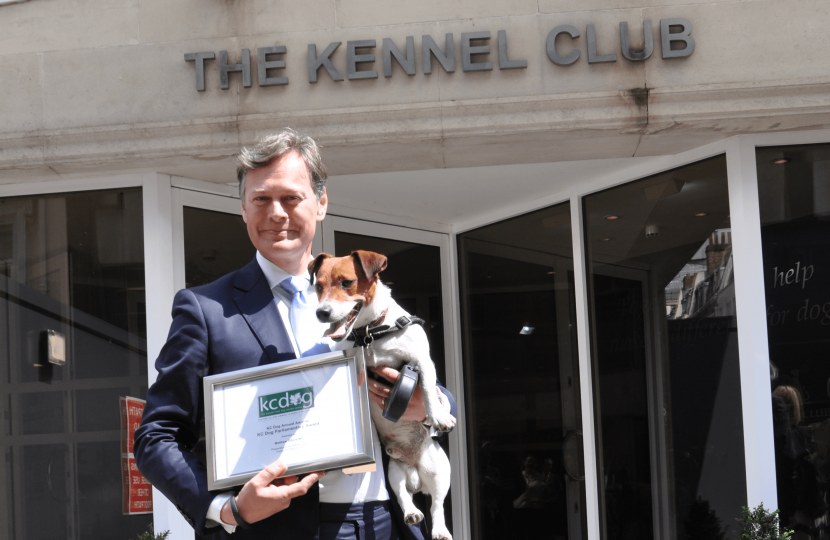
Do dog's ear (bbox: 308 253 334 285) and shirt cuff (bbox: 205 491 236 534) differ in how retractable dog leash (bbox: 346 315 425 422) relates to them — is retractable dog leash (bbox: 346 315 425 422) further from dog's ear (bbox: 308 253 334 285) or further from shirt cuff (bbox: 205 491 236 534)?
shirt cuff (bbox: 205 491 236 534)

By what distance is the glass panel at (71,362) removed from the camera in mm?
4812

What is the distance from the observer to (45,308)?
16.3 feet

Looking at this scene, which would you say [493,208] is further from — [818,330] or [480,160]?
[818,330]

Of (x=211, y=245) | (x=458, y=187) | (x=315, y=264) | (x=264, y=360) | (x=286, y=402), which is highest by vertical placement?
(x=458, y=187)

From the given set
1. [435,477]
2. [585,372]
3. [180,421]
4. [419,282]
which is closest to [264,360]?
[180,421]

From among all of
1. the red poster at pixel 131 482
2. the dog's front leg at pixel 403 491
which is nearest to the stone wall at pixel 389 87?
the red poster at pixel 131 482

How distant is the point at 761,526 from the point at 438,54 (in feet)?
11.1

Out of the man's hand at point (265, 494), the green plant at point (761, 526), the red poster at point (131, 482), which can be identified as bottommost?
the green plant at point (761, 526)

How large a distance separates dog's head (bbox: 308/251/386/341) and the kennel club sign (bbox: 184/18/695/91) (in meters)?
2.71

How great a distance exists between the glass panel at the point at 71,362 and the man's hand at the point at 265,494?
11.4 ft

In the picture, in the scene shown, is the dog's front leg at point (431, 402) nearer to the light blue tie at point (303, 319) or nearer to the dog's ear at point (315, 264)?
the light blue tie at point (303, 319)

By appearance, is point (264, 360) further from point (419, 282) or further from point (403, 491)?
point (419, 282)

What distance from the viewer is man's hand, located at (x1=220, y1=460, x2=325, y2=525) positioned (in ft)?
5.39

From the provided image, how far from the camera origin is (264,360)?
1.94 metres
